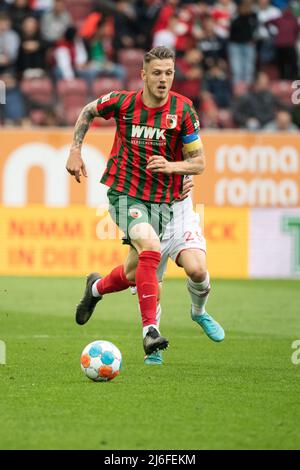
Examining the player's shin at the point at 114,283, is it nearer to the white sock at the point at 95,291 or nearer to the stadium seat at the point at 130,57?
the white sock at the point at 95,291

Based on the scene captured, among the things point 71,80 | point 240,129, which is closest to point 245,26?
point 240,129

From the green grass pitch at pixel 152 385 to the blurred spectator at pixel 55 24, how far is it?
25.0 ft

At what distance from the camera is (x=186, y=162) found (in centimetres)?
856

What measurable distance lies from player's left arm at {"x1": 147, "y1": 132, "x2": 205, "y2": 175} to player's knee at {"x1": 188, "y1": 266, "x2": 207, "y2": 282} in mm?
741

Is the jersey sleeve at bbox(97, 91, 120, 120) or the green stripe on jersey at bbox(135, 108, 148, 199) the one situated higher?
the jersey sleeve at bbox(97, 91, 120, 120)

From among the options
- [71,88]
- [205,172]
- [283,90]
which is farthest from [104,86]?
[283,90]

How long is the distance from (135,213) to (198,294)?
3.15 feet

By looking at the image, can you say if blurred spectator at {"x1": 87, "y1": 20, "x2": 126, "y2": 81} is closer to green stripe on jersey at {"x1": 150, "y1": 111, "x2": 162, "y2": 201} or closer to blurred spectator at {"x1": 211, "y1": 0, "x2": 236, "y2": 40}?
blurred spectator at {"x1": 211, "y1": 0, "x2": 236, "y2": 40}

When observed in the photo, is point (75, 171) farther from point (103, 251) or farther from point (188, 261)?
point (103, 251)

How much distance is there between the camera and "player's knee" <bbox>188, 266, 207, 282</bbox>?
28.7 feet

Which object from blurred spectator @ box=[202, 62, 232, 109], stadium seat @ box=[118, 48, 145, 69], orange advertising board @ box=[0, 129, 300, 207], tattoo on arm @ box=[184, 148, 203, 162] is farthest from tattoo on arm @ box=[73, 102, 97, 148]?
stadium seat @ box=[118, 48, 145, 69]

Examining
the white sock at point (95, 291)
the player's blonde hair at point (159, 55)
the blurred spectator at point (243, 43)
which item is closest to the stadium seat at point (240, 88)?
the blurred spectator at point (243, 43)

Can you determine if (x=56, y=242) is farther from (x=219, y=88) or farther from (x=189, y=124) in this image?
(x=189, y=124)

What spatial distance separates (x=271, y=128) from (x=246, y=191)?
2180 mm
